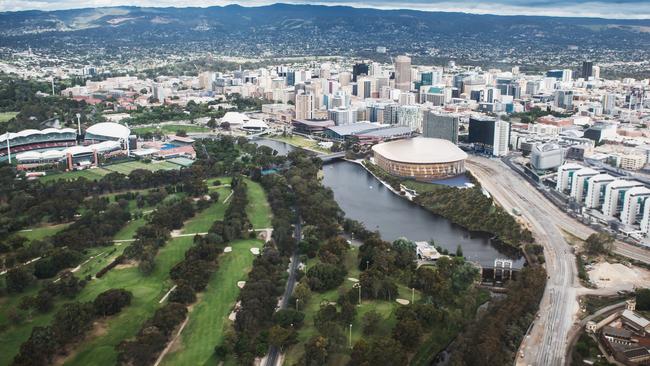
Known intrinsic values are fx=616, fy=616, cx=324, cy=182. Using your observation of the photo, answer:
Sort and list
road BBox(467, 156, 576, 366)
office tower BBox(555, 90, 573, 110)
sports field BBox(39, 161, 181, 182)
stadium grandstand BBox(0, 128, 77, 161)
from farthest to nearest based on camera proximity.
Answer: office tower BBox(555, 90, 573, 110) < stadium grandstand BBox(0, 128, 77, 161) < sports field BBox(39, 161, 181, 182) < road BBox(467, 156, 576, 366)

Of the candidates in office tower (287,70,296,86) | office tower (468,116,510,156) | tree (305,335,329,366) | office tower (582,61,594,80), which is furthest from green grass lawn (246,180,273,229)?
office tower (582,61,594,80)

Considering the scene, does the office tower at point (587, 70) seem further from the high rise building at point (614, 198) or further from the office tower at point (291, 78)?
the high rise building at point (614, 198)

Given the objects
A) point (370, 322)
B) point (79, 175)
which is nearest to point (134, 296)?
point (370, 322)

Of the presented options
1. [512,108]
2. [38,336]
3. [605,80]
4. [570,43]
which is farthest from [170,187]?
[570,43]

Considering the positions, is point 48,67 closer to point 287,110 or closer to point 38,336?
point 287,110

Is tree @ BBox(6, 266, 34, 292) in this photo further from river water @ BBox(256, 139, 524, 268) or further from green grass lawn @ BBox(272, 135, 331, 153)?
green grass lawn @ BBox(272, 135, 331, 153)

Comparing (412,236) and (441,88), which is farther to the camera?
(441,88)
